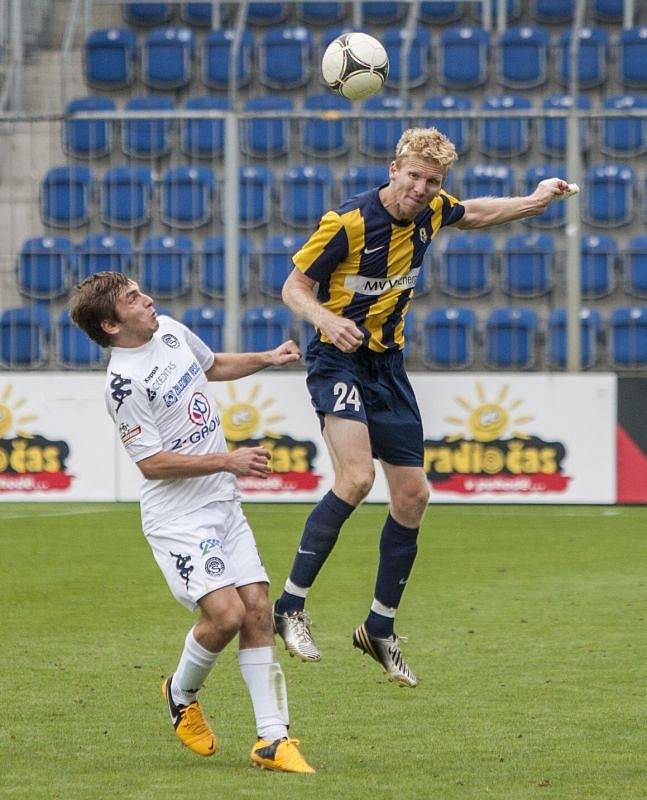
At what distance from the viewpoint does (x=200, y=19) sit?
67.6 ft

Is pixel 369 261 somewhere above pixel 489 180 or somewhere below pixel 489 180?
below

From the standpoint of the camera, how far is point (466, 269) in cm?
1584

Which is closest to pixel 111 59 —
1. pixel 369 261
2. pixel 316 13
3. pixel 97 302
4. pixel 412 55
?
pixel 316 13

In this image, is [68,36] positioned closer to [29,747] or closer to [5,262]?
[5,262]

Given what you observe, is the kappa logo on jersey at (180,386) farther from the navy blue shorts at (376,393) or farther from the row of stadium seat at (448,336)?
the row of stadium seat at (448,336)

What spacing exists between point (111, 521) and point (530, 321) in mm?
5077

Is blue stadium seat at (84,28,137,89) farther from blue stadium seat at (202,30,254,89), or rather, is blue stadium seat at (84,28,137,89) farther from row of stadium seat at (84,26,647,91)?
blue stadium seat at (202,30,254,89)

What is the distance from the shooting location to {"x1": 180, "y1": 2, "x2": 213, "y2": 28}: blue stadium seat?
67.4 feet

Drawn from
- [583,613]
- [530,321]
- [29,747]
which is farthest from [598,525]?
[29,747]

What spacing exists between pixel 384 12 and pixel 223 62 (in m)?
2.38

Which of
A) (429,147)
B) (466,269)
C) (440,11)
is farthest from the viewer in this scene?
(440,11)

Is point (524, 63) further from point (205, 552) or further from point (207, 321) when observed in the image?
point (205, 552)

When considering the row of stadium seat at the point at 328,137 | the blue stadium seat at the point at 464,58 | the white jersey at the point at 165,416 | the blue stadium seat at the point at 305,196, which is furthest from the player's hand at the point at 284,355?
the blue stadium seat at the point at 464,58

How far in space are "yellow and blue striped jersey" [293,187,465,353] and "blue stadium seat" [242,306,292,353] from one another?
363 inches
